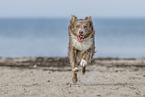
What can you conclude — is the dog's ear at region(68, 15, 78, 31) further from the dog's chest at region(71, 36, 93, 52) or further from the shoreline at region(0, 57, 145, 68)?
the shoreline at region(0, 57, 145, 68)

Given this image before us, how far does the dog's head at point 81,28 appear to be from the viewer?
1153 cm

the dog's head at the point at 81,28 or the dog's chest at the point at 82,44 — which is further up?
the dog's head at the point at 81,28

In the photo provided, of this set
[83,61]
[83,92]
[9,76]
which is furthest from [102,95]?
[9,76]

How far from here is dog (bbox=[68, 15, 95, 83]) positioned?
11.6m

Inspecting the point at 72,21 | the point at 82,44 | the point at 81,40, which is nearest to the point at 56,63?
the point at 72,21

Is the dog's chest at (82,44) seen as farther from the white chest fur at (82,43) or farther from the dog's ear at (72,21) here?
the dog's ear at (72,21)

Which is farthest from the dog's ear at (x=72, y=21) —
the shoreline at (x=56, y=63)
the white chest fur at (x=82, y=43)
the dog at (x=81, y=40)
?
the shoreline at (x=56, y=63)

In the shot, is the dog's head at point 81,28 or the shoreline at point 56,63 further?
the shoreline at point 56,63

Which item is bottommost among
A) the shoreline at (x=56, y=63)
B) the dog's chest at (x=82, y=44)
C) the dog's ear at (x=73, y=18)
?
the shoreline at (x=56, y=63)

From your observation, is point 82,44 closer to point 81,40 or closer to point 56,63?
point 81,40

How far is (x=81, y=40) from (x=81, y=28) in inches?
17.8

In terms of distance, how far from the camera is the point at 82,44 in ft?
38.6

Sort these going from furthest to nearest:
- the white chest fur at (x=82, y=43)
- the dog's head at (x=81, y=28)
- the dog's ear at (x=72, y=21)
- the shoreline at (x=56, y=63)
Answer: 1. the shoreline at (x=56, y=63)
2. the dog's ear at (x=72, y=21)
3. the white chest fur at (x=82, y=43)
4. the dog's head at (x=81, y=28)

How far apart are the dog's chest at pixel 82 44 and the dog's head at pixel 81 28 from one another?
17 cm
